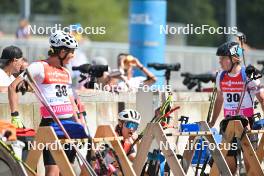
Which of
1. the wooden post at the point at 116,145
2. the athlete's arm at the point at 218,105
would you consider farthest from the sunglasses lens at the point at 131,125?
the athlete's arm at the point at 218,105

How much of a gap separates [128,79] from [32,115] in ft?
14.6

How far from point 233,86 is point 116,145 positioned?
263 centimetres

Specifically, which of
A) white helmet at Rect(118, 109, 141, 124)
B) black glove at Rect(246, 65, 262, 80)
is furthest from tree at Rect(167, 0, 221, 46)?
white helmet at Rect(118, 109, 141, 124)

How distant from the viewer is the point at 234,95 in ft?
50.6

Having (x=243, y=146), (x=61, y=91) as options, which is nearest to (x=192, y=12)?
(x=243, y=146)

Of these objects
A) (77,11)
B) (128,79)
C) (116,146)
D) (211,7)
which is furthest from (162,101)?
(77,11)

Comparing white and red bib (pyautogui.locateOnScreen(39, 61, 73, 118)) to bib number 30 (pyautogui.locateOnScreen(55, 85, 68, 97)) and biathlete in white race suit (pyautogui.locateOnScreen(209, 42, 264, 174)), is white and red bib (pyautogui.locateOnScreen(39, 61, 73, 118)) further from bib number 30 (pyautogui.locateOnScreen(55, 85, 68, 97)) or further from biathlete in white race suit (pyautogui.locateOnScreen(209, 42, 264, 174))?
biathlete in white race suit (pyautogui.locateOnScreen(209, 42, 264, 174))

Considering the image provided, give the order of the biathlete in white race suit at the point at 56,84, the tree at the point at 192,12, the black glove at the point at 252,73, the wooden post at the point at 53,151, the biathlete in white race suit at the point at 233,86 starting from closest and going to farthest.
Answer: the wooden post at the point at 53,151, the biathlete in white race suit at the point at 56,84, the black glove at the point at 252,73, the biathlete in white race suit at the point at 233,86, the tree at the point at 192,12

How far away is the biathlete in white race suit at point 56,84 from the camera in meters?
13.3

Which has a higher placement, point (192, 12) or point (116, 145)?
point (192, 12)

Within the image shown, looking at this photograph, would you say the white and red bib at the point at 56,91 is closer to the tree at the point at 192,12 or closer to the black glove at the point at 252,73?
the black glove at the point at 252,73

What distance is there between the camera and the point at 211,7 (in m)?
67.0

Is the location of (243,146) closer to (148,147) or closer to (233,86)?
(233,86)

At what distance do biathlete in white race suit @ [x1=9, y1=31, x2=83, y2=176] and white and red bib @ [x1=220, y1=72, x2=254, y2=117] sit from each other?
2.71 metres
